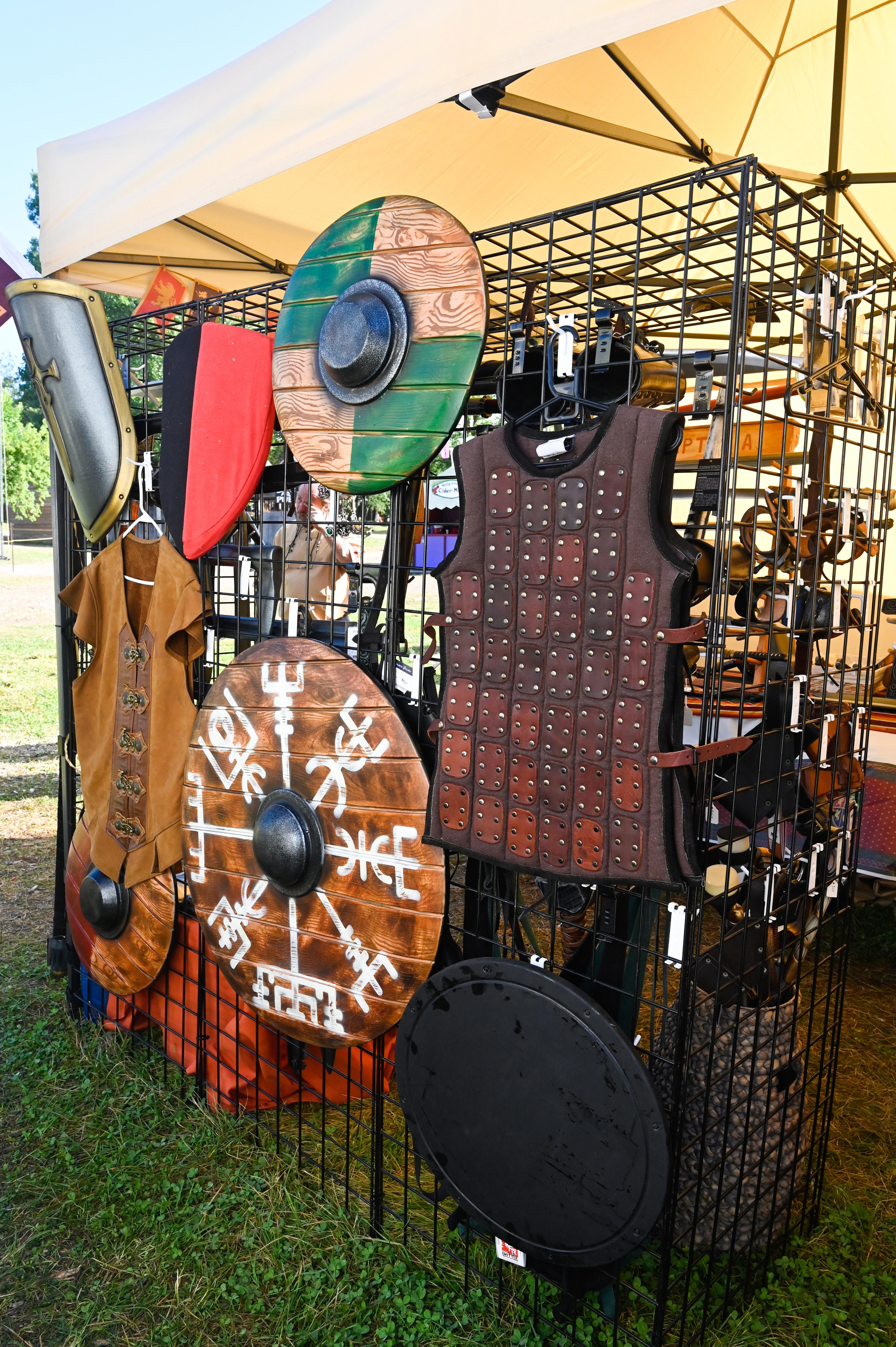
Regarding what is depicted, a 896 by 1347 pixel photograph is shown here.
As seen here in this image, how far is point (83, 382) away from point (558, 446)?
1607 millimetres

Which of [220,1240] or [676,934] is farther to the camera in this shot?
[220,1240]

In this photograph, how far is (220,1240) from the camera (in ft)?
6.33

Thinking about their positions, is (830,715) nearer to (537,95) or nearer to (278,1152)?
(278,1152)

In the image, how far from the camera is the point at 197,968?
2459 millimetres

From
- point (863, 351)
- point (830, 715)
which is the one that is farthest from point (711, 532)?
point (830, 715)

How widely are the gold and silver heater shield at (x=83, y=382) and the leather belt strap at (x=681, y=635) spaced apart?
1.72 metres

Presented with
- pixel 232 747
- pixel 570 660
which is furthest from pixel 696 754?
pixel 232 747

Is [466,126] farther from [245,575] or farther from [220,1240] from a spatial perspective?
[220,1240]

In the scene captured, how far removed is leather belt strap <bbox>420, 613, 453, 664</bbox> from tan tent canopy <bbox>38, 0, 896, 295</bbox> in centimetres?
86

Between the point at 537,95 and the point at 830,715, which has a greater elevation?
the point at 537,95

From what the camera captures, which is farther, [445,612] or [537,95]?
[537,95]

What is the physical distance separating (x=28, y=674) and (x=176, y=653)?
7.18m

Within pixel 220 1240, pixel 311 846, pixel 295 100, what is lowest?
pixel 220 1240

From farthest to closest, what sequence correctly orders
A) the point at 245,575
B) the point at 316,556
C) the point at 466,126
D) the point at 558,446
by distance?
the point at 466,126
the point at 316,556
the point at 245,575
the point at 558,446
